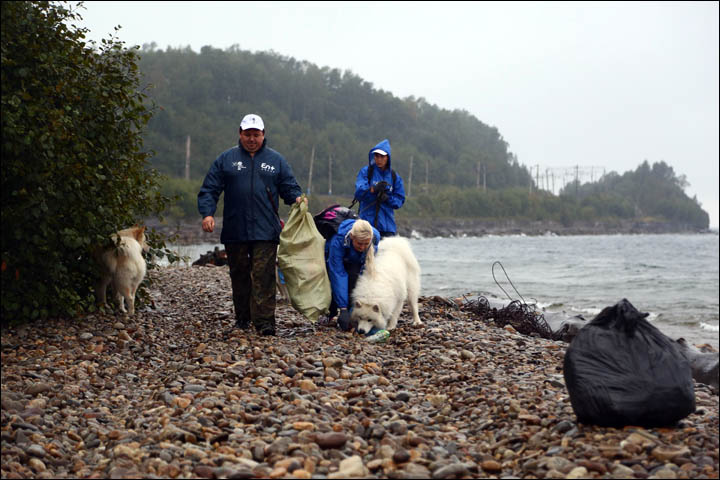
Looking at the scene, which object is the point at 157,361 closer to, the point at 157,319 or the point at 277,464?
the point at 157,319

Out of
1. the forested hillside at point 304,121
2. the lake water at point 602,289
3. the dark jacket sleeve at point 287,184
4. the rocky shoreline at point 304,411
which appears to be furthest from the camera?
the forested hillside at point 304,121

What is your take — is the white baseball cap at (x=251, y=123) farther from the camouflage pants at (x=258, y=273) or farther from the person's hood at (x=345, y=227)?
the person's hood at (x=345, y=227)

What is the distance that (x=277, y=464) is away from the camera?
3.34 metres

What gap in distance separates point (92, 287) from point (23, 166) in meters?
2.51

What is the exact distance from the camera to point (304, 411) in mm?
4227

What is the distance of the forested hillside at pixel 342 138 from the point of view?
299ft

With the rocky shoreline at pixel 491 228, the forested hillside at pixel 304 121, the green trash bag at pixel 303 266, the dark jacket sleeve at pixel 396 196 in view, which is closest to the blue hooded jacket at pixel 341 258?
the green trash bag at pixel 303 266

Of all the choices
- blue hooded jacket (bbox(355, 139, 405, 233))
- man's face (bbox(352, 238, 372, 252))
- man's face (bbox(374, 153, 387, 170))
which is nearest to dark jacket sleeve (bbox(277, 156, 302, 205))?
man's face (bbox(352, 238, 372, 252))

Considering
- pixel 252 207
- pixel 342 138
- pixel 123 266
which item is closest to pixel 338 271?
pixel 252 207

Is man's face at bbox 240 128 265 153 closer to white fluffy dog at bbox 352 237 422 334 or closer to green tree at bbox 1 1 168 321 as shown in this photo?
green tree at bbox 1 1 168 321

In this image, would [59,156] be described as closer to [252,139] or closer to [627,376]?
[252,139]

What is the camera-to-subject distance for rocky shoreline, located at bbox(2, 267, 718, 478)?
11.0 feet

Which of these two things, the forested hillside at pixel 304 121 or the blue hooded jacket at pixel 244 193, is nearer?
the blue hooded jacket at pixel 244 193

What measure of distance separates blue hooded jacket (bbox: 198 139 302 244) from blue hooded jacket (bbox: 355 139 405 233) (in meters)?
1.58
